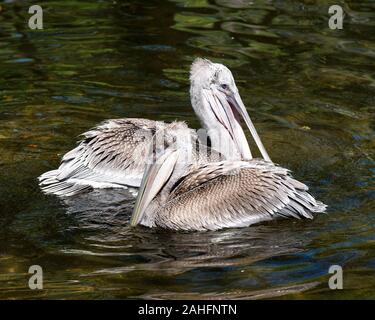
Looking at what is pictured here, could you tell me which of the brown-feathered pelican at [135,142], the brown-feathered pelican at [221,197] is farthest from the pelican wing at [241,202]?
the brown-feathered pelican at [135,142]

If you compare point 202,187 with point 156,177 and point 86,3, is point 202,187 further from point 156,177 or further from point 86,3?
point 86,3

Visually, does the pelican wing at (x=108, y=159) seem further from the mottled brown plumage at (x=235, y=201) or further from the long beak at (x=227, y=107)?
the mottled brown plumage at (x=235, y=201)

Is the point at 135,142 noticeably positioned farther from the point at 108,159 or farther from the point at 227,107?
the point at 227,107

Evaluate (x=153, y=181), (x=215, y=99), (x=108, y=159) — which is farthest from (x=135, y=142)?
(x=153, y=181)

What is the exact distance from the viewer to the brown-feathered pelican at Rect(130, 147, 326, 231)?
7.18 m

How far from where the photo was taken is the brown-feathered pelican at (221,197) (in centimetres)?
718

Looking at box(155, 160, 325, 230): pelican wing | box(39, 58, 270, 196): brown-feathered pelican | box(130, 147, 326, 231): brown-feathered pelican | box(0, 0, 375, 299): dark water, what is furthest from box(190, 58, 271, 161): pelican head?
box(155, 160, 325, 230): pelican wing

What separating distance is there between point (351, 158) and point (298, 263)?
207 centimetres

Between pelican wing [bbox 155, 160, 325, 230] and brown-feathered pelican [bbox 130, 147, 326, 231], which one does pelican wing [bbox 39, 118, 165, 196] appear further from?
pelican wing [bbox 155, 160, 325, 230]

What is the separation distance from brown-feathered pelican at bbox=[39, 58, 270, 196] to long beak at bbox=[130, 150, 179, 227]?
60cm

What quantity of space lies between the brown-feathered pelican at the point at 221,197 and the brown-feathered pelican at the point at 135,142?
58cm

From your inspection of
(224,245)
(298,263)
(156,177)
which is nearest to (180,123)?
(156,177)

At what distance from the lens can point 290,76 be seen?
10297 millimetres

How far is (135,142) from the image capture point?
817 cm
